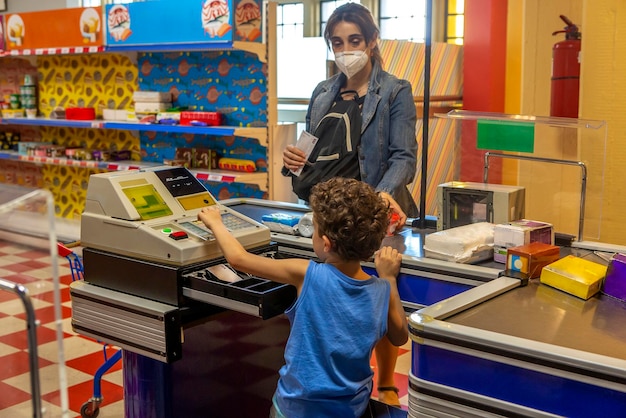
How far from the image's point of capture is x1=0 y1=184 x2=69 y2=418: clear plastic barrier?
4.18 feet

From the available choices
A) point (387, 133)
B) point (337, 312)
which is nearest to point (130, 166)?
point (387, 133)

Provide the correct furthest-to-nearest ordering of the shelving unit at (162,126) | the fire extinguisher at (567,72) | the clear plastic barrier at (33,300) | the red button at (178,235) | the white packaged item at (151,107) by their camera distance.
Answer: the white packaged item at (151,107) → the shelving unit at (162,126) → the fire extinguisher at (567,72) → the red button at (178,235) → the clear plastic barrier at (33,300)

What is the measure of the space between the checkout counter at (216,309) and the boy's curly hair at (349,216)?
0.26 metres

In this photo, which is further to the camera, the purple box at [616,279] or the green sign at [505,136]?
the green sign at [505,136]

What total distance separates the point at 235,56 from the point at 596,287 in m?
4.23

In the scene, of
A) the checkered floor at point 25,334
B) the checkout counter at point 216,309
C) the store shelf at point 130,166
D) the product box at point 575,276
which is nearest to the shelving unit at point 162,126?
the store shelf at point 130,166

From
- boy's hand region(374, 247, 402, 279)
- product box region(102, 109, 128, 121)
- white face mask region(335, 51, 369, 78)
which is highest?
white face mask region(335, 51, 369, 78)

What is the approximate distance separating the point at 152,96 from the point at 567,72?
3.24 meters

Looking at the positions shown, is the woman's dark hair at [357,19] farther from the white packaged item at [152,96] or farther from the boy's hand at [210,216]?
the white packaged item at [152,96]

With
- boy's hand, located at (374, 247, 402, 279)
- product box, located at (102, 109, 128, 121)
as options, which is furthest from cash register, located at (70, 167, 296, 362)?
product box, located at (102, 109, 128, 121)

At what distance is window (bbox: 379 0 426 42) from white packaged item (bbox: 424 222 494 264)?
238 inches

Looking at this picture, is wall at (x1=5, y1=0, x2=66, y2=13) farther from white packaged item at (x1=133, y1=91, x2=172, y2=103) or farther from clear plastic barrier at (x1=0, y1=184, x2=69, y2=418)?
clear plastic barrier at (x1=0, y1=184, x2=69, y2=418)

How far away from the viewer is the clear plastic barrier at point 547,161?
271 centimetres

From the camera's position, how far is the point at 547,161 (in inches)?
108
